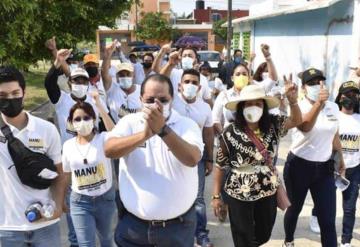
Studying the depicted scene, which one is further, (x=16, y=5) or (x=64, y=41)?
(x=64, y=41)

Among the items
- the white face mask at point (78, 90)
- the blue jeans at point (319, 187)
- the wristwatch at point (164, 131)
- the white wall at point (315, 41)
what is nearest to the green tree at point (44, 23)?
the white face mask at point (78, 90)

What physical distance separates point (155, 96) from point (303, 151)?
2149 millimetres

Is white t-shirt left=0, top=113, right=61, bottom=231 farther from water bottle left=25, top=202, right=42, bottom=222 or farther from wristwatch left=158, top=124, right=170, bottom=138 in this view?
wristwatch left=158, top=124, right=170, bottom=138

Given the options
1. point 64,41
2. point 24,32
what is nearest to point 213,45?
point 64,41

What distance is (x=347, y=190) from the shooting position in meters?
4.76

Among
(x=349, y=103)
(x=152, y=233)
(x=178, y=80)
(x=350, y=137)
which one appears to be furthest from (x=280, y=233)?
(x=152, y=233)

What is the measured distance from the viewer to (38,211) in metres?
2.84

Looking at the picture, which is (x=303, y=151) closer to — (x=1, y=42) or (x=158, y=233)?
(x=158, y=233)

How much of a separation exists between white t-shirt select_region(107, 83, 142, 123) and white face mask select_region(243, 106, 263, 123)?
2.01 meters

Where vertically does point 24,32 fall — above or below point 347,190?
above

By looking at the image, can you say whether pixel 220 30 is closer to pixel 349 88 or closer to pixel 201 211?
pixel 349 88

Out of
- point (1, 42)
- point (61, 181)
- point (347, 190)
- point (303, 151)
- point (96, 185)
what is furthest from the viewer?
point (1, 42)

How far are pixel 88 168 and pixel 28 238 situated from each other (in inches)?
40.2

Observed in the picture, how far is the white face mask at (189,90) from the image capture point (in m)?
4.82
